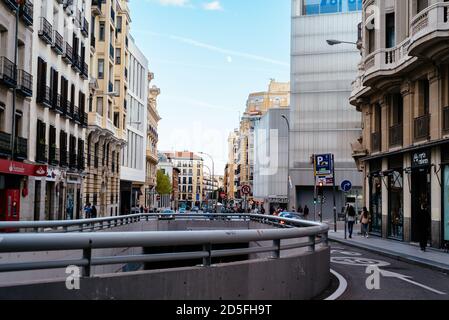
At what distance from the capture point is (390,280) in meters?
12.2

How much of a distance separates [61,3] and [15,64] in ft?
33.9

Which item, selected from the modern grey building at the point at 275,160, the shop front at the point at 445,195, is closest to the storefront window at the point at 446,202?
the shop front at the point at 445,195

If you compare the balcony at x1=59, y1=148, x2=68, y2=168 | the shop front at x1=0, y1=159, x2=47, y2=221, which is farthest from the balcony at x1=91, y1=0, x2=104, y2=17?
the shop front at x1=0, y1=159, x2=47, y2=221

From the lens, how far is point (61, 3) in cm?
3569

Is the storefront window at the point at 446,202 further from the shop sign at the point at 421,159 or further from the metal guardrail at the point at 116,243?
the metal guardrail at the point at 116,243

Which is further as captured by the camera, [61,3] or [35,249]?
[61,3]

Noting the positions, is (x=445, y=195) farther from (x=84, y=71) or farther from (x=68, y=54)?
(x=84, y=71)

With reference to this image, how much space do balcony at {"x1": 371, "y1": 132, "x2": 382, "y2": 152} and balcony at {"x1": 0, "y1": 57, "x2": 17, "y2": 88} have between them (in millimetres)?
18198

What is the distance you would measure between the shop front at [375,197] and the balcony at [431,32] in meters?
9.18

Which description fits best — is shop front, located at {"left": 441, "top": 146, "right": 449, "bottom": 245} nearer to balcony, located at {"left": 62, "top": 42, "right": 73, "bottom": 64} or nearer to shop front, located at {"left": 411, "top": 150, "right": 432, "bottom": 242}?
shop front, located at {"left": 411, "top": 150, "right": 432, "bottom": 242}

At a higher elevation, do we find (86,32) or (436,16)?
(86,32)

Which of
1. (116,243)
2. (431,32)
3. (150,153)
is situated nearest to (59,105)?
(431,32)

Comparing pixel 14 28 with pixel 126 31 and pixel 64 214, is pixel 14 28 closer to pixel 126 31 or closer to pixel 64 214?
pixel 64 214

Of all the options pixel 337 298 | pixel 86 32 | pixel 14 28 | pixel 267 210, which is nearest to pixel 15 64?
pixel 14 28
